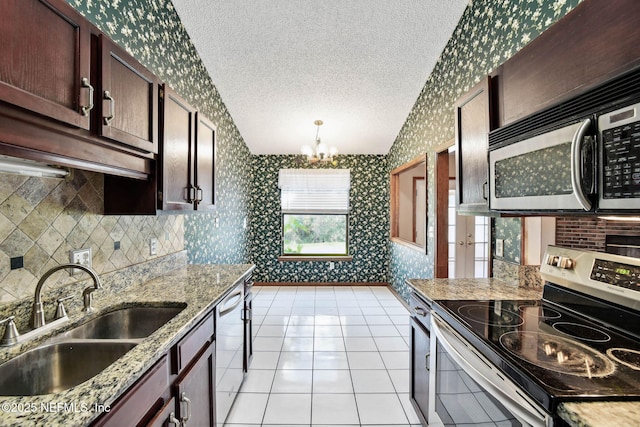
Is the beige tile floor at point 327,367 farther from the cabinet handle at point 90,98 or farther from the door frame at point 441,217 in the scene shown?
the cabinet handle at point 90,98

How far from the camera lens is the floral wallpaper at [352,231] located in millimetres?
5637

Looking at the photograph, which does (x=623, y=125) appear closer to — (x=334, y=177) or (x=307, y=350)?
(x=307, y=350)

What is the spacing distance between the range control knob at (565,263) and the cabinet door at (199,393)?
183 centimetres

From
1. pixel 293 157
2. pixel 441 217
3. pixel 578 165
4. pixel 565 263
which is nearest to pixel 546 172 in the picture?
pixel 578 165

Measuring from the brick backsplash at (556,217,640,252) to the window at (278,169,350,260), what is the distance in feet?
12.9

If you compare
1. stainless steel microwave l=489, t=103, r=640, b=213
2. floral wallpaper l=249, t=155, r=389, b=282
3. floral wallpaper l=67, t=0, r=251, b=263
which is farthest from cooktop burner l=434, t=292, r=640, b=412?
floral wallpaper l=249, t=155, r=389, b=282

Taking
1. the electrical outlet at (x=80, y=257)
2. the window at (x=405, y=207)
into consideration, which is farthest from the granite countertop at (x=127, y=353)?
the window at (x=405, y=207)

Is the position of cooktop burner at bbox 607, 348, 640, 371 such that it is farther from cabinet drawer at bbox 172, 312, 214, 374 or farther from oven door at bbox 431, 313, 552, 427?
cabinet drawer at bbox 172, 312, 214, 374

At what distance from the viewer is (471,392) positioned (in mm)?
1205

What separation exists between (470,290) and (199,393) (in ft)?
5.35

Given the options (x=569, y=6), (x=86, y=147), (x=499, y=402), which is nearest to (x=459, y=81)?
(x=569, y=6)

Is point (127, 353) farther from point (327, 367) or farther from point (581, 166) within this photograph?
point (327, 367)

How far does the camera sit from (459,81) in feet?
9.23

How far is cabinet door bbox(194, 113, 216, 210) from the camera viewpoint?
2164mm
